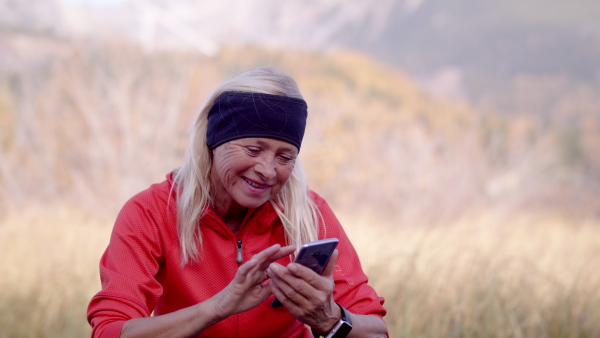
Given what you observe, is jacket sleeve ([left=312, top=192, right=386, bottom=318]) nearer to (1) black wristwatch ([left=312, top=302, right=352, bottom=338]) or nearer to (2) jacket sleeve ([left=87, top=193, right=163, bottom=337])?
(1) black wristwatch ([left=312, top=302, right=352, bottom=338])

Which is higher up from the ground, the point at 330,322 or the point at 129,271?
the point at 129,271

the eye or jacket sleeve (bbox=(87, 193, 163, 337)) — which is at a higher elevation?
the eye

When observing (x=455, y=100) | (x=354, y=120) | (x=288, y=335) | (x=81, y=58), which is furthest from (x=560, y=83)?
(x=288, y=335)

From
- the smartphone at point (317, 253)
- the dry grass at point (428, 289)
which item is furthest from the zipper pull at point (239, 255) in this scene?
the dry grass at point (428, 289)

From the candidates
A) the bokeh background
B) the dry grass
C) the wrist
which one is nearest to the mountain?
the bokeh background

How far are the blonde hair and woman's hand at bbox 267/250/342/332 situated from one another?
A: 13.0 inches

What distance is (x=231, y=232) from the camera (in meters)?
2.53

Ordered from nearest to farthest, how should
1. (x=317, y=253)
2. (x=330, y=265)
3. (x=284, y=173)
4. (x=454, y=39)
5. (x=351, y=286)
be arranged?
(x=317, y=253)
(x=330, y=265)
(x=284, y=173)
(x=351, y=286)
(x=454, y=39)

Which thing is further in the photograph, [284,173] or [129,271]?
[284,173]

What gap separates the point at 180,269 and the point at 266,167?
0.50 m

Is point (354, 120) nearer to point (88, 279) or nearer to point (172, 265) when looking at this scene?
point (88, 279)

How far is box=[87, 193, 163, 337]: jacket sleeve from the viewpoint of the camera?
225 cm

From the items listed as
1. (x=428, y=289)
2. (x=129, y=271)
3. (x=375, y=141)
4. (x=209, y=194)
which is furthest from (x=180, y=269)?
(x=375, y=141)

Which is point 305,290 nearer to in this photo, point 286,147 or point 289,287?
point 289,287
